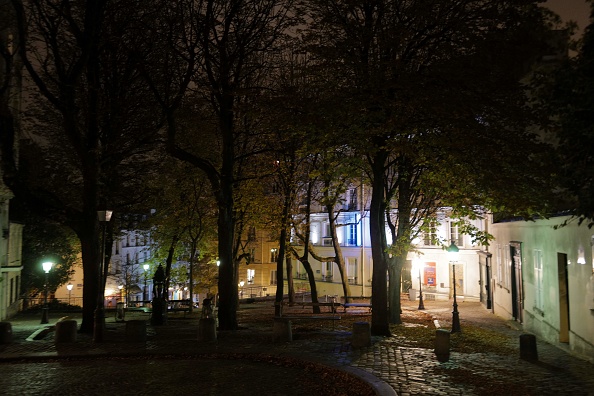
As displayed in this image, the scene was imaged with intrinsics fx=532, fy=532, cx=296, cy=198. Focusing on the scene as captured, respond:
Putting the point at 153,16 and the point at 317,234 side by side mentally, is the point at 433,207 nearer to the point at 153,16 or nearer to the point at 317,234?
the point at 153,16

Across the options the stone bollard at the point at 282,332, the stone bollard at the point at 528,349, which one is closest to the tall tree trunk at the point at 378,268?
the stone bollard at the point at 282,332

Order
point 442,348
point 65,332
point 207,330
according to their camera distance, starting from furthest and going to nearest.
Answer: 1. point 207,330
2. point 65,332
3. point 442,348

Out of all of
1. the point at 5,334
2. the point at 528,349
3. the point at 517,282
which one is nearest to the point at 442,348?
the point at 528,349

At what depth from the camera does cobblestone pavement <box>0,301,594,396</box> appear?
1095 cm

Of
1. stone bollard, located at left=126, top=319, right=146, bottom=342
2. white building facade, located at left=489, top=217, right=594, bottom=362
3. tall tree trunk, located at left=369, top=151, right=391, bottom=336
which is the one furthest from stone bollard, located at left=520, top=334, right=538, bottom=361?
stone bollard, located at left=126, top=319, right=146, bottom=342

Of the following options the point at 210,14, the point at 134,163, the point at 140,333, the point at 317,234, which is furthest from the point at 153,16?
the point at 317,234

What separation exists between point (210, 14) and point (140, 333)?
36.3 ft

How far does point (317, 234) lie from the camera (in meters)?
54.4

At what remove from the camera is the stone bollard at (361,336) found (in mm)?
15102

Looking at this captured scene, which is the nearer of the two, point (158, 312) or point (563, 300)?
point (563, 300)

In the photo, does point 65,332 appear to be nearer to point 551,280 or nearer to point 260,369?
point 260,369

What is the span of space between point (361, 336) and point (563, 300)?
6752 millimetres

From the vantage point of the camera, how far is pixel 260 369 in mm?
13141

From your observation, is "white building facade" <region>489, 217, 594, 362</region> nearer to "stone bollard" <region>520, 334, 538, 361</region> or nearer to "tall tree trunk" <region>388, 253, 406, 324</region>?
"stone bollard" <region>520, 334, 538, 361</region>
